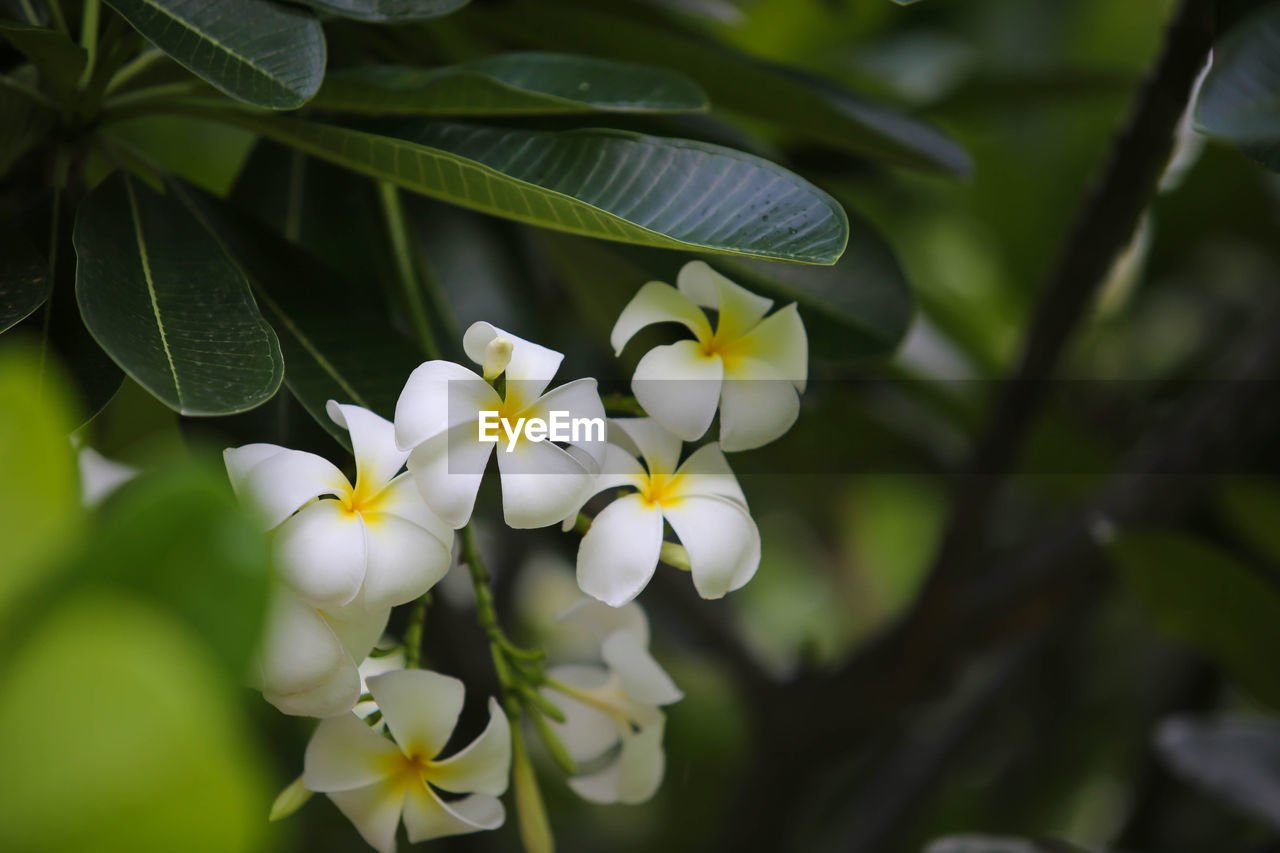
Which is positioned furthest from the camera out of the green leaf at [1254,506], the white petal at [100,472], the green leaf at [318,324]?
the green leaf at [1254,506]

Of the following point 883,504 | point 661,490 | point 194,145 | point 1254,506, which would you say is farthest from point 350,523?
point 883,504

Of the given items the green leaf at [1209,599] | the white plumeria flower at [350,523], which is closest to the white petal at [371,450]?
the white plumeria flower at [350,523]

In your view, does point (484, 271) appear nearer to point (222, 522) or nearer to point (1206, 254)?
point (222, 522)

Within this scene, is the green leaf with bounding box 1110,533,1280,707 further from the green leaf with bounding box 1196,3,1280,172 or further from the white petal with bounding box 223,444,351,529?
the white petal with bounding box 223,444,351,529

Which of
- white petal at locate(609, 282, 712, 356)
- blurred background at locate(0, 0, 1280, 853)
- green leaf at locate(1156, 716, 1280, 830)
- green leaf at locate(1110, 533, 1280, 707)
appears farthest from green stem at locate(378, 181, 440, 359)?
green leaf at locate(1156, 716, 1280, 830)

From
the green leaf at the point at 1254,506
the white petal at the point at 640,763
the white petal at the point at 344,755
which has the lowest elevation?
the green leaf at the point at 1254,506

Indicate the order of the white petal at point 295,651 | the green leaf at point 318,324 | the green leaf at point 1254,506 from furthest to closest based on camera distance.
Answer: the green leaf at point 1254,506
the green leaf at point 318,324
the white petal at point 295,651

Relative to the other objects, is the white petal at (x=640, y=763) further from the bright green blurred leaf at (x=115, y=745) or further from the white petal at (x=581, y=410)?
the bright green blurred leaf at (x=115, y=745)
